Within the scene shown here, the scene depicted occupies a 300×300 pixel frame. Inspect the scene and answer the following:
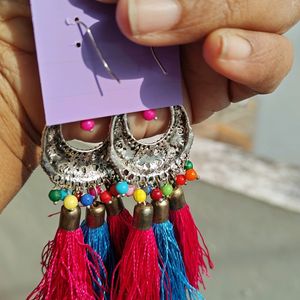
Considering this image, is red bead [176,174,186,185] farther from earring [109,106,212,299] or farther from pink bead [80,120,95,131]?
pink bead [80,120,95,131]

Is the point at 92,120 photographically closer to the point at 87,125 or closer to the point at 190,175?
the point at 87,125

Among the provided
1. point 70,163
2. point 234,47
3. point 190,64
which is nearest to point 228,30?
point 234,47

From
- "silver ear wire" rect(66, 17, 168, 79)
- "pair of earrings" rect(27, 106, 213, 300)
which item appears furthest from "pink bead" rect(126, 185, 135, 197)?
"silver ear wire" rect(66, 17, 168, 79)

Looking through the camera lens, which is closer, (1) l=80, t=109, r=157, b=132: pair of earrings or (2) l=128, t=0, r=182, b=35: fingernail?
(2) l=128, t=0, r=182, b=35: fingernail

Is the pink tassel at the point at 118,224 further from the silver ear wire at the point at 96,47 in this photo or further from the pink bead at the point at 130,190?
the silver ear wire at the point at 96,47

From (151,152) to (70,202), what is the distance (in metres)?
0.12

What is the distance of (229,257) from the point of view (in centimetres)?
138

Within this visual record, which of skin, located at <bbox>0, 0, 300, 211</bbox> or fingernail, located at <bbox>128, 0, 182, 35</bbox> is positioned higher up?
fingernail, located at <bbox>128, 0, 182, 35</bbox>

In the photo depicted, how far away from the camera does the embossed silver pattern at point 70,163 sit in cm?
61

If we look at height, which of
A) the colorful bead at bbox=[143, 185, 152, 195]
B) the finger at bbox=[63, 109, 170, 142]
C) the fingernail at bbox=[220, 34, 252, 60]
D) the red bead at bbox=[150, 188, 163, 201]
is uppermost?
the fingernail at bbox=[220, 34, 252, 60]

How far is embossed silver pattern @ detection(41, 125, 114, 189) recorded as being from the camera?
24.1 inches

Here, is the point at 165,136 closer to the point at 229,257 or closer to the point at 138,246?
the point at 138,246

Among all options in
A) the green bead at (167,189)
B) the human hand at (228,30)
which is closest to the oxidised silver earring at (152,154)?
the green bead at (167,189)

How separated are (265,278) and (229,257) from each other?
0.11 metres
